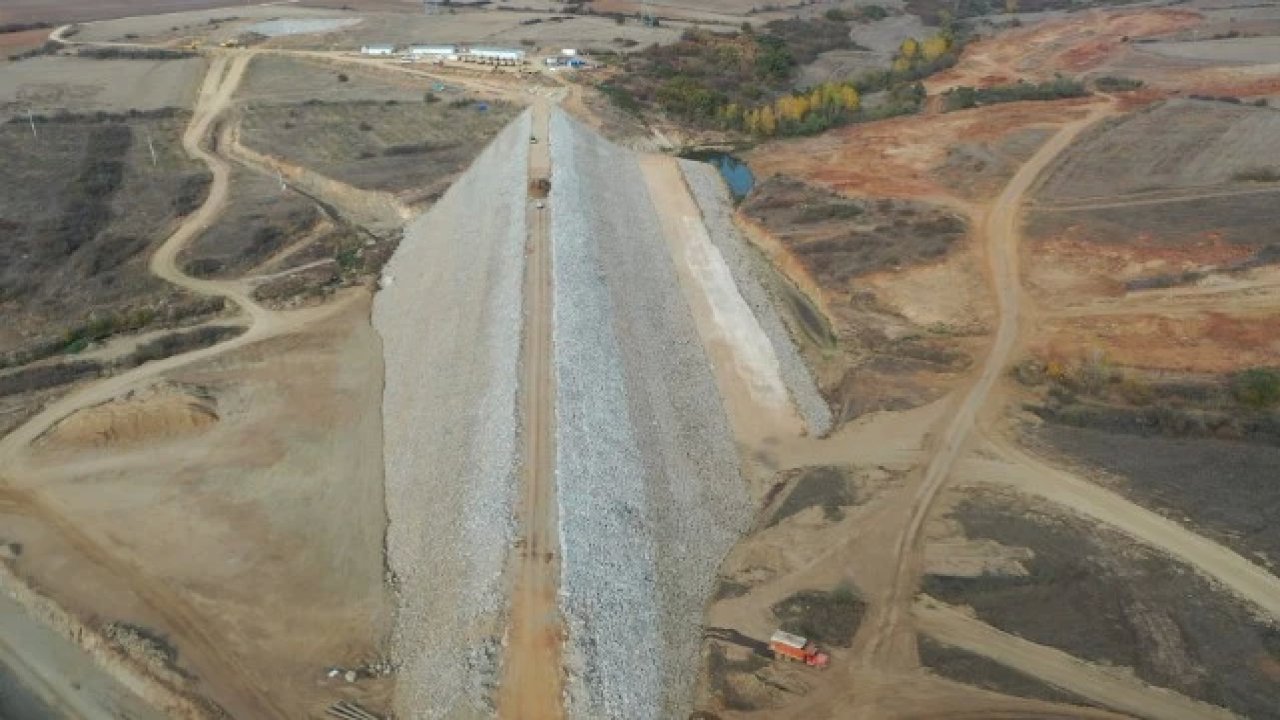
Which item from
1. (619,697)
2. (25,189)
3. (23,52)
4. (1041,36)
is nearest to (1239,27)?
(1041,36)

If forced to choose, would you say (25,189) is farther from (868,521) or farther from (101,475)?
(868,521)

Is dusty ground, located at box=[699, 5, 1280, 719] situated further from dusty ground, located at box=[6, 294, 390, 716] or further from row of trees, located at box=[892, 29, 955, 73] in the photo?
row of trees, located at box=[892, 29, 955, 73]

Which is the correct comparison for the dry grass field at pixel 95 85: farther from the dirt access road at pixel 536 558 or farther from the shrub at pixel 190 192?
the dirt access road at pixel 536 558

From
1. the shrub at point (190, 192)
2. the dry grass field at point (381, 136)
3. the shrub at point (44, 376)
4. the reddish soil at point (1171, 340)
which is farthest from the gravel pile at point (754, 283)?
the shrub at point (190, 192)

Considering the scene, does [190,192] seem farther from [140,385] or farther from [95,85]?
[95,85]

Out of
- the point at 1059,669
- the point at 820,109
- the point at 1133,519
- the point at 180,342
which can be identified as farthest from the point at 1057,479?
the point at 820,109

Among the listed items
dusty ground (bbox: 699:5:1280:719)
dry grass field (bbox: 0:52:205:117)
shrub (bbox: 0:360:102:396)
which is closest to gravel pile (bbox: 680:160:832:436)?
dusty ground (bbox: 699:5:1280:719)
